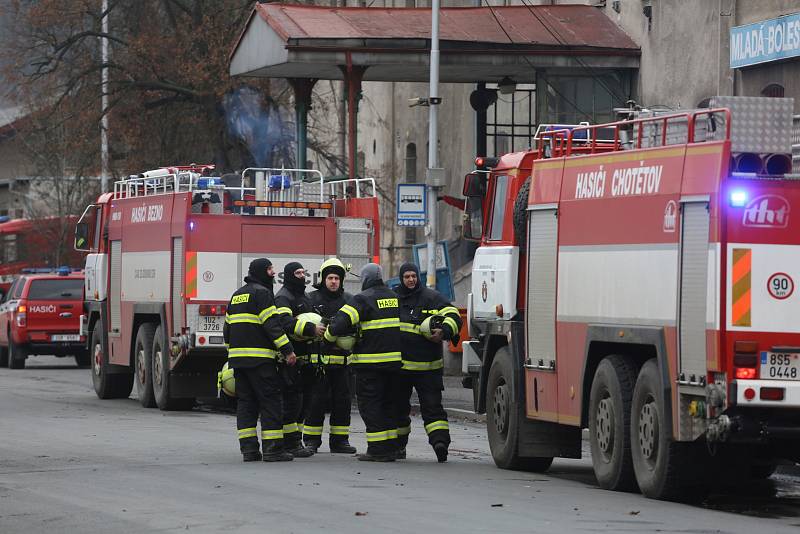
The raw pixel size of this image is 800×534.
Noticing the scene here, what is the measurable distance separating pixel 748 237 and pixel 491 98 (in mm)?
24948

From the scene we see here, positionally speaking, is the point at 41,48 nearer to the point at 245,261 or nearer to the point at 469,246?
the point at 469,246

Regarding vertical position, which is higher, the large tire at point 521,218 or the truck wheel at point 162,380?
the large tire at point 521,218

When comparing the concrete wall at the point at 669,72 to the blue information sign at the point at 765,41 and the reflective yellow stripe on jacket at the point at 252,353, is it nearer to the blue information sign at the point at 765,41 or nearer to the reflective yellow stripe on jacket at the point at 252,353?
the blue information sign at the point at 765,41

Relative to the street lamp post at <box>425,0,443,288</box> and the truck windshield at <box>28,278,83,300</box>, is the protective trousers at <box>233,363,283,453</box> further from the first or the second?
the truck windshield at <box>28,278,83,300</box>

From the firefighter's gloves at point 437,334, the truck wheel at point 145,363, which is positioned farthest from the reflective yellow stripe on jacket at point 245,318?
the truck wheel at point 145,363

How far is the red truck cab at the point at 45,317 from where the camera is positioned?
3506cm

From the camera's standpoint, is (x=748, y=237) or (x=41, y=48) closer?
(x=748, y=237)

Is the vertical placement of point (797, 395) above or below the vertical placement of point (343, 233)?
below

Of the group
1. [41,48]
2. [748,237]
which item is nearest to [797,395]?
[748,237]

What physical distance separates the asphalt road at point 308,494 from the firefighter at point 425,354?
13.2 inches

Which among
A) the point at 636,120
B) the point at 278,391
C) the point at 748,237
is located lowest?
the point at 278,391

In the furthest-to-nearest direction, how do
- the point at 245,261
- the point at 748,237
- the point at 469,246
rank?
the point at 469,246 → the point at 245,261 → the point at 748,237

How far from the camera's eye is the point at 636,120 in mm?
13289

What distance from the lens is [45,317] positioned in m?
35.1
